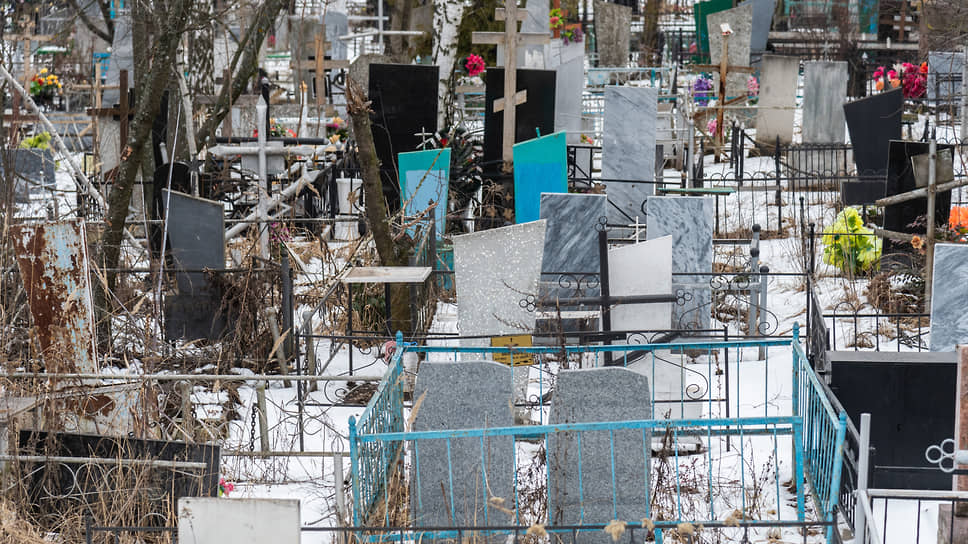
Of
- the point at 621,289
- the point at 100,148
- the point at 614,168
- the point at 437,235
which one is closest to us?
the point at 621,289

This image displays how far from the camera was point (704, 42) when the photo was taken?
23656mm

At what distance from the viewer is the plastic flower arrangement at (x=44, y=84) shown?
885 inches

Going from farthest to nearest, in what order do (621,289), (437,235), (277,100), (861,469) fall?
(277,100) < (437,235) < (621,289) < (861,469)

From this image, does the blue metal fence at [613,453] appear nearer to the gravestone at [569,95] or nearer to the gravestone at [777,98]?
the gravestone at [569,95]

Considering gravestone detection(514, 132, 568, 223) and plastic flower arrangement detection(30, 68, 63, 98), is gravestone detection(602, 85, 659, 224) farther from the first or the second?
plastic flower arrangement detection(30, 68, 63, 98)

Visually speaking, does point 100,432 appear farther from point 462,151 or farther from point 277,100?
point 277,100

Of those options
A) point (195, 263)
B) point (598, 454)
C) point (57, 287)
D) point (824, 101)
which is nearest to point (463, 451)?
point (598, 454)

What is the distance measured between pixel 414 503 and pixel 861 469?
7.30 feet

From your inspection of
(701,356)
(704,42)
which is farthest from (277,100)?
(701,356)

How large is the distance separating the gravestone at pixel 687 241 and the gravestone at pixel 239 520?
478 cm

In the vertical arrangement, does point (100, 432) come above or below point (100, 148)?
below

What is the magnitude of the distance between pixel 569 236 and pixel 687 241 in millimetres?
923

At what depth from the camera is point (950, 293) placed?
6906 millimetres

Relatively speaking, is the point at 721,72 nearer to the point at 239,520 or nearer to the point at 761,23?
the point at 761,23
